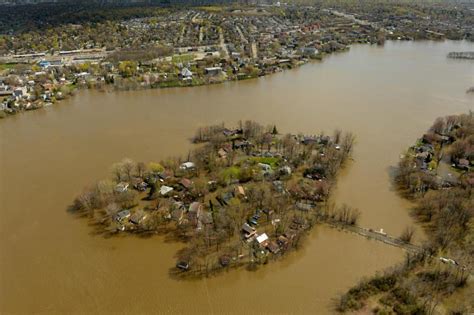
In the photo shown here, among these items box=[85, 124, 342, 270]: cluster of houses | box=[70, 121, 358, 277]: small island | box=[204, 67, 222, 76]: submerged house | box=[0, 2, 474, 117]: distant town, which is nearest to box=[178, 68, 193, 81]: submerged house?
box=[0, 2, 474, 117]: distant town

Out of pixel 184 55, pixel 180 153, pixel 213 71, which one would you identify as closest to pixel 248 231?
pixel 180 153

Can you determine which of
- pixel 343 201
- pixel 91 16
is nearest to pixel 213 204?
pixel 343 201

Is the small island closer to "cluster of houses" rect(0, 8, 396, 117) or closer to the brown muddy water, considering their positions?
the brown muddy water

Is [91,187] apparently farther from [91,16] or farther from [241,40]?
[91,16]

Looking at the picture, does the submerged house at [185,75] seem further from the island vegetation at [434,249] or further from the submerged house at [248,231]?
the submerged house at [248,231]

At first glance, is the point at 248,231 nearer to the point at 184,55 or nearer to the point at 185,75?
the point at 185,75

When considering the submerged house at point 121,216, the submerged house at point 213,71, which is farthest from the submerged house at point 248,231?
the submerged house at point 213,71
